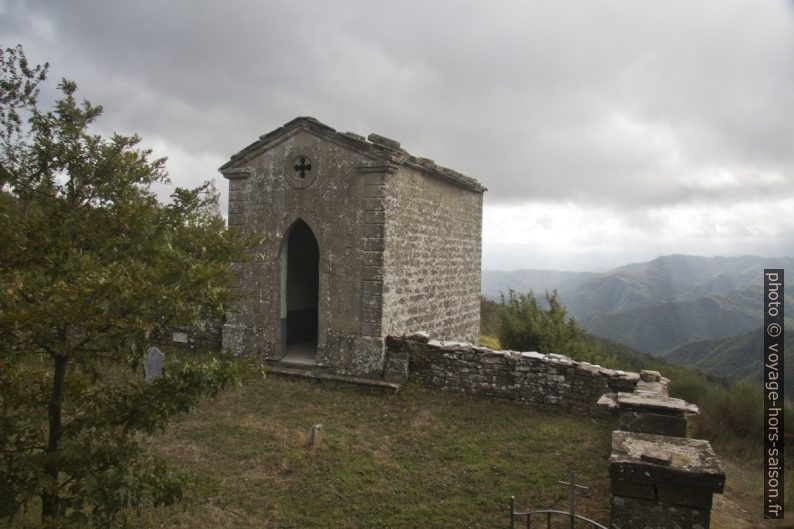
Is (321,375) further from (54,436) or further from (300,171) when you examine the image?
(54,436)

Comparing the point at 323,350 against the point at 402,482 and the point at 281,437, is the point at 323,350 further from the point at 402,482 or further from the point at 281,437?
the point at 402,482

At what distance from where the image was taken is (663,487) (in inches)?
153

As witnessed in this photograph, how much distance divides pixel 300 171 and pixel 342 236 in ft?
5.81

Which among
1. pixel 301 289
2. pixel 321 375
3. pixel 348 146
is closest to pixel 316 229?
pixel 348 146

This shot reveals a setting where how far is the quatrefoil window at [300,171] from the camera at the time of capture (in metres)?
11.5

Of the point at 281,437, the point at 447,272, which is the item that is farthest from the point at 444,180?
the point at 281,437

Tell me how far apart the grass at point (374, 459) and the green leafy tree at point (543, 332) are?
4.66 m

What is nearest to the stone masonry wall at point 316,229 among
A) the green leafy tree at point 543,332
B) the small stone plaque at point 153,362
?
the small stone plaque at point 153,362

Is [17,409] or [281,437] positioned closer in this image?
[17,409]

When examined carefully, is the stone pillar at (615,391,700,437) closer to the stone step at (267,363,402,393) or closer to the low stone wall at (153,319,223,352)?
the stone step at (267,363,402,393)

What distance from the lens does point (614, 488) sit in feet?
13.2

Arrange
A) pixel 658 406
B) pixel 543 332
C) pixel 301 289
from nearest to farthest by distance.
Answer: pixel 658 406
pixel 543 332
pixel 301 289

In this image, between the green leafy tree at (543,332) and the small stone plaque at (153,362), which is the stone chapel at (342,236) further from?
the green leafy tree at (543,332)

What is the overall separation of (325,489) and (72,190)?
4.55 metres
